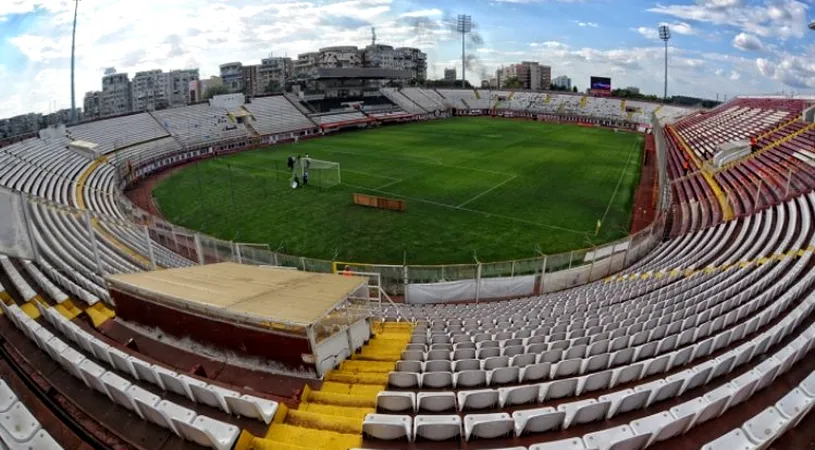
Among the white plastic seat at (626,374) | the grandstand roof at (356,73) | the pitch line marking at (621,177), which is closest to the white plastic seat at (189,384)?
the white plastic seat at (626,374)

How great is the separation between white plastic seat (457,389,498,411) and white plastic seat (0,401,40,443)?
4.88 m

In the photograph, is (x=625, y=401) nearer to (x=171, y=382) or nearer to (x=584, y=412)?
(x=584, y=412)

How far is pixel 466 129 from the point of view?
6962cm

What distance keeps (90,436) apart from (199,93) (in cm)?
16346

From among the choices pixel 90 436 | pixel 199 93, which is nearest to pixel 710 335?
pixel 90 436

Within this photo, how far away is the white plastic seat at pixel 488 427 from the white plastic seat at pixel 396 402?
1.04m

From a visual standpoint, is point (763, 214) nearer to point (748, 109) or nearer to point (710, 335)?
point (710, 335)

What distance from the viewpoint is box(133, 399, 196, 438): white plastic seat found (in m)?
5.45

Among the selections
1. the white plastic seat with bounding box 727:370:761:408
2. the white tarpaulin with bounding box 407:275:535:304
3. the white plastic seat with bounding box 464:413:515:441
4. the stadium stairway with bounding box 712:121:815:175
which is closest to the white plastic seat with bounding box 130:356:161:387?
the white plastic seat with bounding box 464:413:515:441

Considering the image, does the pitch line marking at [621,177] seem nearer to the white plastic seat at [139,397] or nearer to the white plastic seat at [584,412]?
the white plastic seat at [584,412]

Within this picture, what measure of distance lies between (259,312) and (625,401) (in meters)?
5.67

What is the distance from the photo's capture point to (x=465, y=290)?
18.5 metres

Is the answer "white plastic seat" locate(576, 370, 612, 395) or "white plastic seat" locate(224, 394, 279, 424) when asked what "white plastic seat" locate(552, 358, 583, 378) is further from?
"white plastic seat" locate(224, 394, 279, 424)

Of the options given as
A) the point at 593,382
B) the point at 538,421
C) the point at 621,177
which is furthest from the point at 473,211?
the point at 538,421
